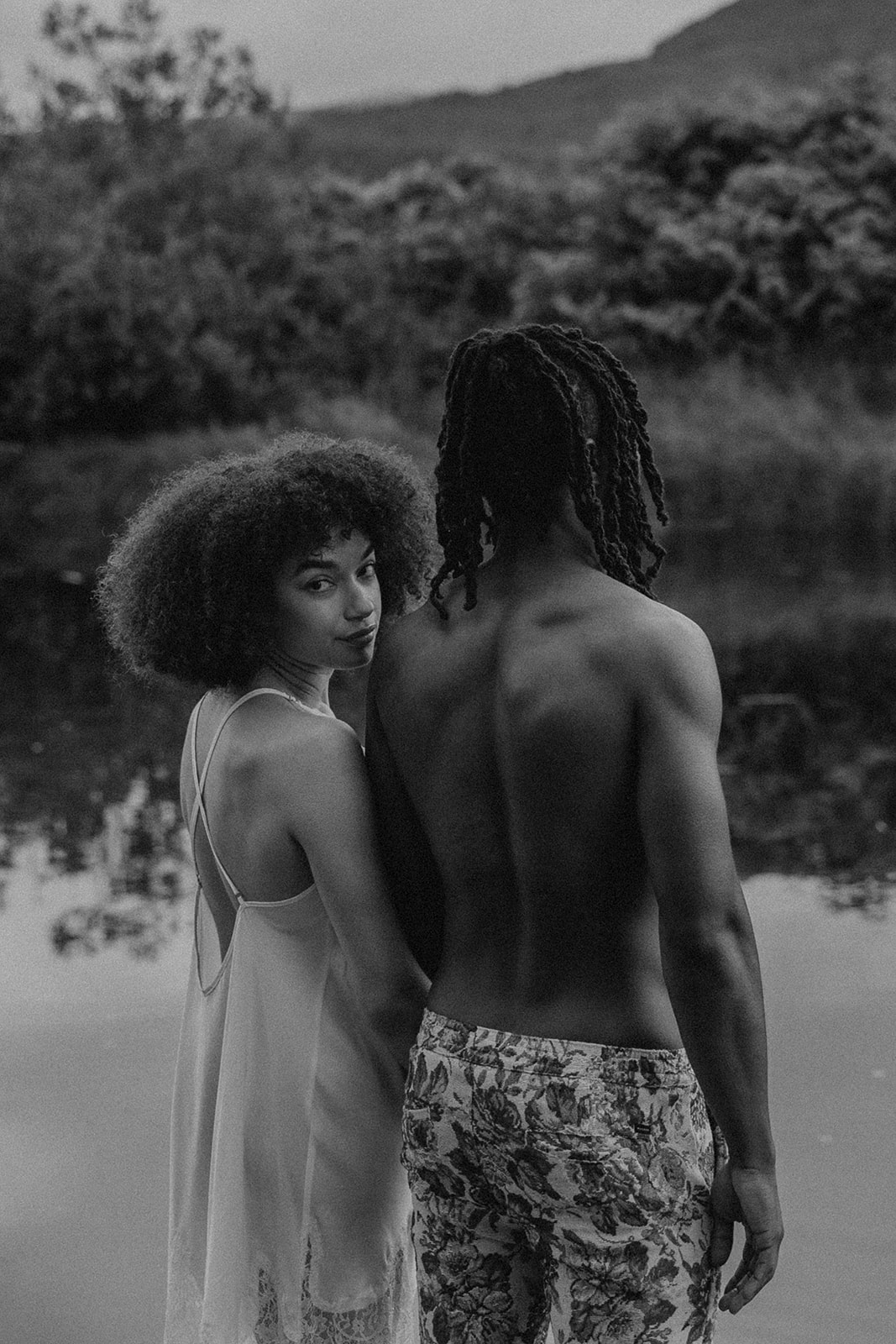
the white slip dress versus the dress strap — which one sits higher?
the dress strap

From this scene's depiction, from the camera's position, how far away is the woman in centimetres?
227

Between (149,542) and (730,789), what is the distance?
610cm

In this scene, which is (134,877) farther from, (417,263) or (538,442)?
(417,263)

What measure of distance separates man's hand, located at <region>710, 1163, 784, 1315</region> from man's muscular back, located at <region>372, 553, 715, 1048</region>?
16 cm

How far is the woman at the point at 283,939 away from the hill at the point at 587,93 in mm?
29496

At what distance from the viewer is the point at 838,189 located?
73.2ft

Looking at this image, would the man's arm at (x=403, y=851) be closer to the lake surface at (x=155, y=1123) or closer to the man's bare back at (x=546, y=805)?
the man's bare back at (x=546, y=805)

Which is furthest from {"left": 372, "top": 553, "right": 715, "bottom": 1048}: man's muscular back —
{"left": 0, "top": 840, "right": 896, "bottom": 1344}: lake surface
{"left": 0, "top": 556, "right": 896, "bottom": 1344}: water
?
{"left": 0, "top": 840, "right": 896, "bottom": 1344}: lake surface

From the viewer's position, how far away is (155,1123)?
15.1ft

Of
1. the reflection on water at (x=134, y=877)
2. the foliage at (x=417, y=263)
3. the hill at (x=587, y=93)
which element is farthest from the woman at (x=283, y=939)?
the hill at (x=587, y=93)

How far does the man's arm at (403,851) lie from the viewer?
7.13ft

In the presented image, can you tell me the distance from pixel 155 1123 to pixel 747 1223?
296cm

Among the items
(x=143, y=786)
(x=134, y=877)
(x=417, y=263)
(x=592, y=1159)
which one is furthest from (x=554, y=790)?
(x=417, y=263)

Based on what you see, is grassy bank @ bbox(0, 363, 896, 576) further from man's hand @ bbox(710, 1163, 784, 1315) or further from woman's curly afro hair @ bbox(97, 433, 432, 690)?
man's hand @ bbox(710, 1163, 784, 1315)
